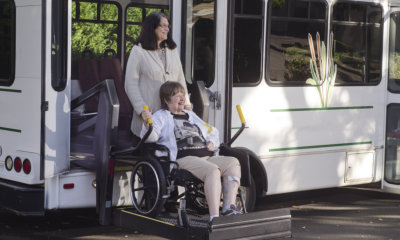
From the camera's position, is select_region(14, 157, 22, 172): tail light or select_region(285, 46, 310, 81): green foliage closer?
select_region(14, 157, 22, 172): tail light

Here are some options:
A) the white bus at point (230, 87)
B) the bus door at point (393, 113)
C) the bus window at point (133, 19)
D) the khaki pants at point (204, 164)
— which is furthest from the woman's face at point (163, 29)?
the bus door at point (393, 113)

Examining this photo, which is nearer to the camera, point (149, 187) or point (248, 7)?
point (149, 187)

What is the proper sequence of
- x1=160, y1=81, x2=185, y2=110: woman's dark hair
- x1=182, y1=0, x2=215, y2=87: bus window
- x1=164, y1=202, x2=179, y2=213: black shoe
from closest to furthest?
1. x1=160, y1=81, x2=185, y2=110: woman's dark hair
2. x1=164, y1=202, x2=179, y2=213: black shoe
3. x1=182, y1=0, x2=215, y2=87: bus window

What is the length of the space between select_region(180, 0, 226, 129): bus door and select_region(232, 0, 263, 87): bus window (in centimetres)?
41

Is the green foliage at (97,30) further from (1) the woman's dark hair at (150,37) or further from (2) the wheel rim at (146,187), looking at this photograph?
(2) the wheel rim at (146,187)

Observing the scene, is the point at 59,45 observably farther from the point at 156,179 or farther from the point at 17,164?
the point at 156,179

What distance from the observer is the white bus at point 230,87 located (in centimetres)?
649

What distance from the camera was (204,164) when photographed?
20.8 feet

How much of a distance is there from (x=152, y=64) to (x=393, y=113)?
344 centimetres

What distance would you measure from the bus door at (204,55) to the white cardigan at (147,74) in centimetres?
29

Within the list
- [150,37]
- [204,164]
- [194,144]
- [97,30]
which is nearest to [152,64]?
[150,37]

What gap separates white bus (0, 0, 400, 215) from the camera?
6488mm

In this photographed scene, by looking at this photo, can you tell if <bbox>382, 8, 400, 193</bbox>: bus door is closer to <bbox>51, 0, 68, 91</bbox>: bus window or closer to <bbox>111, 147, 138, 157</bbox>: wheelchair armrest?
<bbox>111, 147, 138, 157</bbox>: wheelchair armrest

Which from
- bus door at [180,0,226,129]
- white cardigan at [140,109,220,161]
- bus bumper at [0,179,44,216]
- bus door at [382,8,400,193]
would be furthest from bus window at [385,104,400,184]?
bus bumper at [0,179,44,216]
